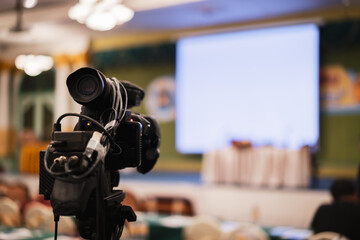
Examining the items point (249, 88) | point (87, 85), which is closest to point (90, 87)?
point (87, 85)

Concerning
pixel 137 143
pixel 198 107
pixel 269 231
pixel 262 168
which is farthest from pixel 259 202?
pixel 137 143

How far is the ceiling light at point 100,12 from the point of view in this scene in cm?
444

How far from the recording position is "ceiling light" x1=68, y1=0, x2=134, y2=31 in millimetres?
4441

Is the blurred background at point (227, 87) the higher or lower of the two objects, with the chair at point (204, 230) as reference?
higher

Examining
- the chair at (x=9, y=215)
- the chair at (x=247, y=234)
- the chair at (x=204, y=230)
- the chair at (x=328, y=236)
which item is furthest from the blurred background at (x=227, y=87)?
the chair at (x=328, y=236)

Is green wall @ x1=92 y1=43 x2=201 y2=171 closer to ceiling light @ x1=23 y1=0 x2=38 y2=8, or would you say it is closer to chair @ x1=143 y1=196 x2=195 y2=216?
chair @ x1=143 y1=196 x2=195 y2=216

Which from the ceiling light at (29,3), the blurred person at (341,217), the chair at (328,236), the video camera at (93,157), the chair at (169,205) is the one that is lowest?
the chair at (169,205)

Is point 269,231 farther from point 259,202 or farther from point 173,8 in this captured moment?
point 173,8

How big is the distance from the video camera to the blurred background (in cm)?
306

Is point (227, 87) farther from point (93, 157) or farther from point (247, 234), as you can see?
point (93, 157)

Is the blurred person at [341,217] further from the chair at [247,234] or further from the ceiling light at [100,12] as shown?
the ceiling light at [100,12]

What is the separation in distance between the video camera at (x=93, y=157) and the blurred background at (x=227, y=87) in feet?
10.0

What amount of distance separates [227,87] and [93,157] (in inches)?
249

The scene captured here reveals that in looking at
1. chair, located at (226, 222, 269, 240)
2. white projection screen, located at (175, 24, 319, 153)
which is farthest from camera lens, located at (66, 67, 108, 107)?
white projection screen, located at (175, 24, 319, 153)
